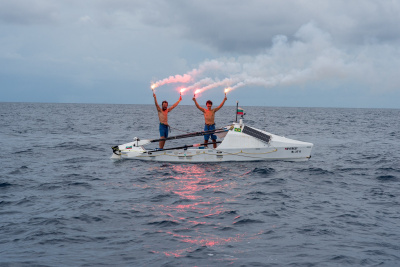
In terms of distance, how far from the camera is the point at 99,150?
2291cm

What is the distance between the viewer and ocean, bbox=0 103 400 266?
7.35 meters

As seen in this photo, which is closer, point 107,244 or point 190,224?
point 107,244

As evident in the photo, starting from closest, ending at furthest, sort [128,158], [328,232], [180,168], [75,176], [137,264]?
[137,264] < [328,232] < [75,176] < [180,168] < [128,158]

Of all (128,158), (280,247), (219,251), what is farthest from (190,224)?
(128,158)

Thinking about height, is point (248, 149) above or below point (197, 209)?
above

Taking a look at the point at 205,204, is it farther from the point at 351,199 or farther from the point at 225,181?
the point at 351,199

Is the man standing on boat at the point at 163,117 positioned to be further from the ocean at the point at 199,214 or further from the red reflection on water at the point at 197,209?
the red reflection on water at the point at 197,209

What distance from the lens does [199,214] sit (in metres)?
9.87

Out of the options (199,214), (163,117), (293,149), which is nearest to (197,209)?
(199,214)

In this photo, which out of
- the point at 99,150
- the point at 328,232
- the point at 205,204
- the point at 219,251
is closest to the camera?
the point at 219,251

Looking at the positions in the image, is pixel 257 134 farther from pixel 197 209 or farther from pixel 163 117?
pixel 197 209

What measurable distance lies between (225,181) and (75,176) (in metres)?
6.09

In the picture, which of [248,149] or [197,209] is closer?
[197,209]

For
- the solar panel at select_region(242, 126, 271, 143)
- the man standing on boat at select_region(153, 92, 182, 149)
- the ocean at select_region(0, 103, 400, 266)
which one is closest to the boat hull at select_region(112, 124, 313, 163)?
the solar panel at select_region(242, 126, 271, 143)
